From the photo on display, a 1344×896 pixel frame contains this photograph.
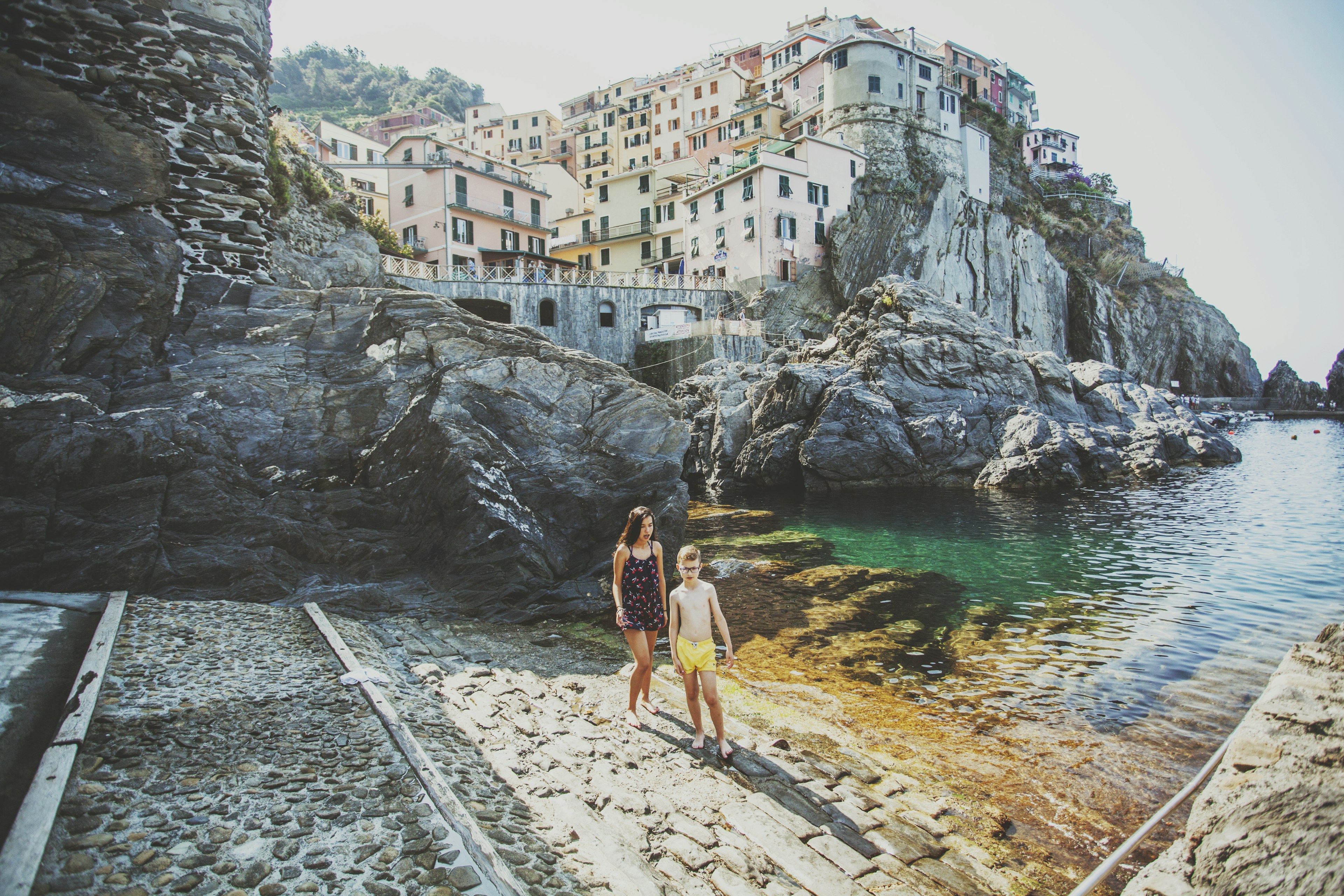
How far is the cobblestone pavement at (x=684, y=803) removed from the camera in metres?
4.96

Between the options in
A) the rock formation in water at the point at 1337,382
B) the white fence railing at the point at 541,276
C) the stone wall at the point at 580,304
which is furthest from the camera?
the rock formation in water at the point at 1337,382

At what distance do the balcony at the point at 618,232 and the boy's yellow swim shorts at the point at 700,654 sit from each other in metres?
59.2

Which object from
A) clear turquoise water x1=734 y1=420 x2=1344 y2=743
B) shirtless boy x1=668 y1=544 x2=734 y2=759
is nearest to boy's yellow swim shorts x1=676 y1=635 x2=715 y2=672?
shirtless boy x1=668 y1=544 x2=734 y2=759

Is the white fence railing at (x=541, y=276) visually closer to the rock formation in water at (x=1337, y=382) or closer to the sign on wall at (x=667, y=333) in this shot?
the sign on wall at (x=667, y=333)

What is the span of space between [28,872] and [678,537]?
1107 centimetres

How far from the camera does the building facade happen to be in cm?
4912

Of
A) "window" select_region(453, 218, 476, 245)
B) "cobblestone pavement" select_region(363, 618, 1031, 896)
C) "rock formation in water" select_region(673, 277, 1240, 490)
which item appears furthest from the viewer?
"window" select_region(453, 218, 476, 245)

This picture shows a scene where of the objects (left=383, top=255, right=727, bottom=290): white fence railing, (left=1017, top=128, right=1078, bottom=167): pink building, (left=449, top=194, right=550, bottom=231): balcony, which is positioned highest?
(left=1017, top=128, right=1078, bottom=167): pink building

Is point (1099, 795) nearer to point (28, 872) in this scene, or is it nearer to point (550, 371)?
point (28, 872)

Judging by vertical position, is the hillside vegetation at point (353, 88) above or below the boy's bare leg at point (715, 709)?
above

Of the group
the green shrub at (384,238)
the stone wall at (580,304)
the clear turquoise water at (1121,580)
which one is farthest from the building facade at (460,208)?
the clear turquoise water at (1121,580)

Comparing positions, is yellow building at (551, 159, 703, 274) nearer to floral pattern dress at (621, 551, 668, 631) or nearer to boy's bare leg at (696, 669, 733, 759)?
floral pattern dress at (621, 551, 668, 631)

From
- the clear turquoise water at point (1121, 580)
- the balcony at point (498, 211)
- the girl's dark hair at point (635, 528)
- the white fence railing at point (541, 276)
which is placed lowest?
the clear turquoise water at point (1121, 580)

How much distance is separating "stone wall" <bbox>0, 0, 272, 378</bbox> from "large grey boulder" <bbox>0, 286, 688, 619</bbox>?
2.16ft
